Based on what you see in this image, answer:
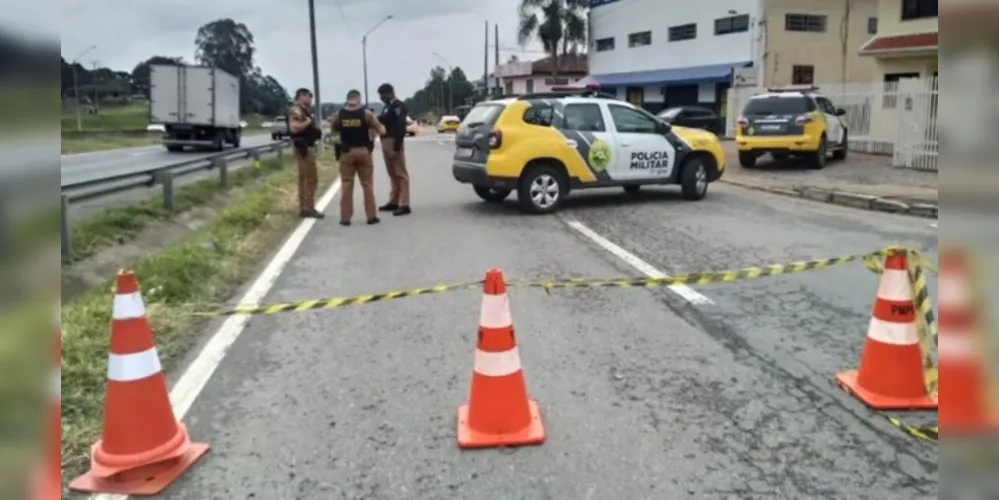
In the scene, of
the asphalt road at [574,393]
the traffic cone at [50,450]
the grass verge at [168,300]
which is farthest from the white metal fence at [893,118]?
the traffic cone at [50,450]

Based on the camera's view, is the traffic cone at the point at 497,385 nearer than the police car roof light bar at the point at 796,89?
Yes

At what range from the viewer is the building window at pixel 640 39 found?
4770 cm

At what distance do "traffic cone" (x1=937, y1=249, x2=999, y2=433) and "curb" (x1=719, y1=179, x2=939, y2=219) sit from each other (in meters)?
10.7

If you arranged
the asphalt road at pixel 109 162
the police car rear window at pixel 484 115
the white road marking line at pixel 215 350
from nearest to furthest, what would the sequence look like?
the white road marking line at pixel 215 350 < the police car rear window at pixel 484 115 < the asphalt road at pixel 109 162

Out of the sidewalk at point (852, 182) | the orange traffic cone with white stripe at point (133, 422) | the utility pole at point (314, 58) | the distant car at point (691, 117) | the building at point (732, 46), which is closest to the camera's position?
the orange traffic cone with white stripe at point (133, 422)

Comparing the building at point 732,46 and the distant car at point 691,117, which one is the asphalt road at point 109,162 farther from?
the building at point 732,46

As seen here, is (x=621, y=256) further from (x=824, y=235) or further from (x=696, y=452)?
(x=696, y=452)

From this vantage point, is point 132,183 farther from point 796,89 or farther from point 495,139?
point 796,89

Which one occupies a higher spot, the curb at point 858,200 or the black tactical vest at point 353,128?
the black tactical vest at point 353,128

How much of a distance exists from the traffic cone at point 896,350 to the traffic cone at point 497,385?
1841mm

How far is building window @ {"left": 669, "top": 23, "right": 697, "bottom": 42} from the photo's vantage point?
144 ft

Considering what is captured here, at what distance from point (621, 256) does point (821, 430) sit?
4677 mm

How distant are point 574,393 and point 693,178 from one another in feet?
30.2

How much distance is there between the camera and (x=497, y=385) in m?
4.07
